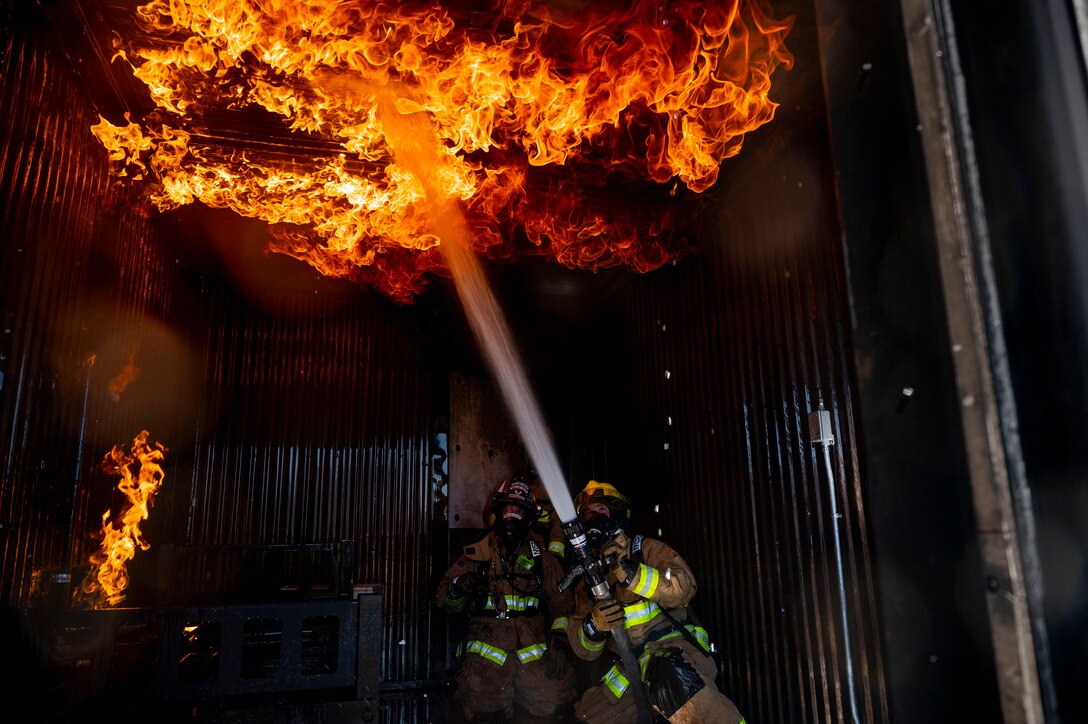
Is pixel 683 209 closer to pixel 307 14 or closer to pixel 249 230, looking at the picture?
pixel 307 14

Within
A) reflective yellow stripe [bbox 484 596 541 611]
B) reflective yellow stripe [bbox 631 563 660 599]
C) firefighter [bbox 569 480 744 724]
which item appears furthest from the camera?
reflective yellow stripe [bbox 484 596 541 611]

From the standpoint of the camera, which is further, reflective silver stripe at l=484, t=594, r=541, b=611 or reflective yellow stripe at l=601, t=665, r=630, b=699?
reflective silver stripe at l=484, t=594, r=541, b=611

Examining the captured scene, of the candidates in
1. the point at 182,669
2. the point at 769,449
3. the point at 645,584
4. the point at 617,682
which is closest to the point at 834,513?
the point at 769,449

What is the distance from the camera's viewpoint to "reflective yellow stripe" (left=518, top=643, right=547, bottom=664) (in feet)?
20.8

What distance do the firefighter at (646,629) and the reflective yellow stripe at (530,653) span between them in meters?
0.68

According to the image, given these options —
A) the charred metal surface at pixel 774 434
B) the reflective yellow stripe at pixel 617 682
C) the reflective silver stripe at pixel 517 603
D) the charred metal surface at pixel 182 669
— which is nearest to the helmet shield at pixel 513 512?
the reflective silver stripe at pixel 517 603

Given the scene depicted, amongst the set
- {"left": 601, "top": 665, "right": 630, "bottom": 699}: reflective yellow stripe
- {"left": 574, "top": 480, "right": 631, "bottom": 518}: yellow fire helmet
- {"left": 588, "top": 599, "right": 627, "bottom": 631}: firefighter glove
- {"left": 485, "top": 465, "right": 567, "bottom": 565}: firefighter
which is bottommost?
{"left": 601, "top": 665, "right": 630, "bottom": 699}: reflective yellow stripe

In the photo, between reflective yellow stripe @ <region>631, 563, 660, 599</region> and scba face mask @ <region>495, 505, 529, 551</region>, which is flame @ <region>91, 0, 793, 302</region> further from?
reflective yellow stripe @ <region>631, 563, 660, 599</region>

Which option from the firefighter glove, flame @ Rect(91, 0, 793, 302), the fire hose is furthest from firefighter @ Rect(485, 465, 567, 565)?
flame @ Rect(91, 0, 793, 302)

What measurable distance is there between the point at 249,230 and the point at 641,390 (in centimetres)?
452

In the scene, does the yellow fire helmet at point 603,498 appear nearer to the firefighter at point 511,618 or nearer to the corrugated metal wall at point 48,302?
the firefighter at point 511,618

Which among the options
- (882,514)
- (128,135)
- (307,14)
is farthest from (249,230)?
(882,514)

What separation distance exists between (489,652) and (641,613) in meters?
1.98

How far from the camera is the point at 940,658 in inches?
42.0
